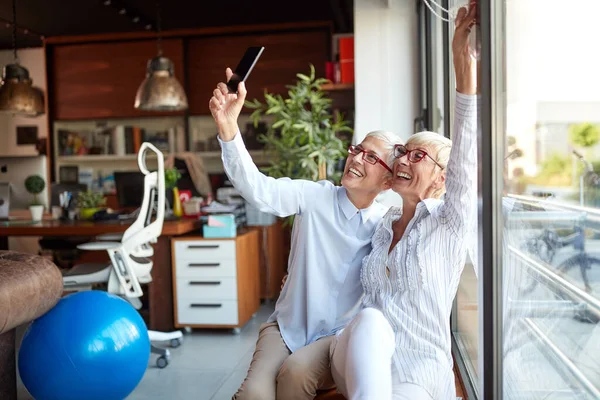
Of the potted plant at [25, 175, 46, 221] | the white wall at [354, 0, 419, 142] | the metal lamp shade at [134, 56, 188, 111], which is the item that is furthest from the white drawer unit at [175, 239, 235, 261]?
the metal lamp shade at [134, 56, 188, 111]

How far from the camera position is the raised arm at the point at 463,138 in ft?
4.74

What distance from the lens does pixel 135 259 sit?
152 inches

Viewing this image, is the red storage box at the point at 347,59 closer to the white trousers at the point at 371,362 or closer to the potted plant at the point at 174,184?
the potted plant at the point at 174,184

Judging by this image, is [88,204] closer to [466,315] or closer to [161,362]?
[161,362]

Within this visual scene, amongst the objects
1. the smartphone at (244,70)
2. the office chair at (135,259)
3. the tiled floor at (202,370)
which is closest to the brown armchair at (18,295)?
the tiled floor at (202,370)

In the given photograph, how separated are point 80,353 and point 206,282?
1701 mm

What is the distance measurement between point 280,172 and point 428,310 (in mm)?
3037

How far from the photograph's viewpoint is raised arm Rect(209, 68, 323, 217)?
1786mm

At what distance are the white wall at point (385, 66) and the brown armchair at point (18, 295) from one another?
2631mm

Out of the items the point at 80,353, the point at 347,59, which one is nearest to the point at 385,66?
the point at 347,59

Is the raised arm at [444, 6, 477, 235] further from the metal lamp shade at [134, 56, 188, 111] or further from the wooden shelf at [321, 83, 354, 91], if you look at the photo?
the metal lamp shade at [134, 56, 188, 111]

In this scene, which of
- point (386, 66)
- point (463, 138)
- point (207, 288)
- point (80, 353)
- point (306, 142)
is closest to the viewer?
point (463, 138)

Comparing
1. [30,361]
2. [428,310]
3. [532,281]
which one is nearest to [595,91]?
[532,281]

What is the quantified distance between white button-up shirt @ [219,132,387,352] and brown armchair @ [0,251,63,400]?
1038mm
